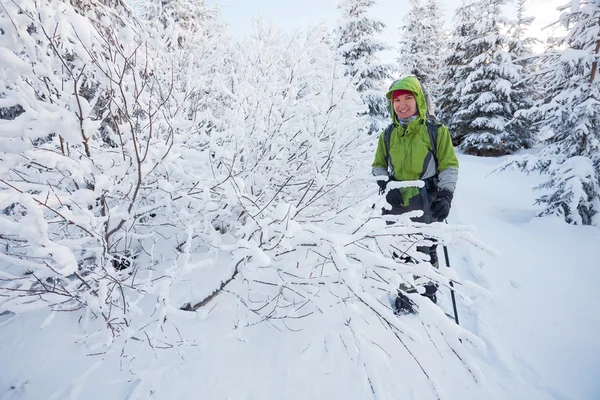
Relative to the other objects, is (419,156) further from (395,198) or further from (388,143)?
(395,198)

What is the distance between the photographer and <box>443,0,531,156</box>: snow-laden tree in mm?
13711

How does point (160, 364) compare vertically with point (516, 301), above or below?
above

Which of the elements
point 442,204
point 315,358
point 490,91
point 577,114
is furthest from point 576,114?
point 490,91

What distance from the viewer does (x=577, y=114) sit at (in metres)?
5.47

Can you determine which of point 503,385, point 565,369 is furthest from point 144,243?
point 565,369

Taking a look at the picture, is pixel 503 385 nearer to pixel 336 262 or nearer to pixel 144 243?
pixel 336 262

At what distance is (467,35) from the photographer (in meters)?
16.0

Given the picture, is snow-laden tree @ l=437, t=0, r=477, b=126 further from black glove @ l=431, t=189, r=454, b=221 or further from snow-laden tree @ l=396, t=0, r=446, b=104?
black glove @ l=431, t=189, r=454, b=221

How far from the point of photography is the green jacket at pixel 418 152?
2531 millimetres

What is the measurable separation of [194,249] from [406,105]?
2625mm

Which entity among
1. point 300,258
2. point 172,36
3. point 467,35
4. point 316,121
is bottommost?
point 300,258

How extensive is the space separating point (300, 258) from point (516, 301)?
109 inches

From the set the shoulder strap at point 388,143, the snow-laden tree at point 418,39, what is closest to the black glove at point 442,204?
the shoulder strap at point 388,143

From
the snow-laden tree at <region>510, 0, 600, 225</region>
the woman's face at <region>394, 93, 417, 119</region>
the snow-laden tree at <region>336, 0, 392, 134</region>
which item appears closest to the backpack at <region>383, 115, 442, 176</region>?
the woman's face at <region>394, 93, 417, 119</region>
